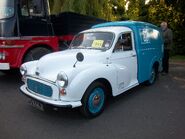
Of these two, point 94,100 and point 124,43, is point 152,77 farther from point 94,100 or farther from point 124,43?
point 94,100

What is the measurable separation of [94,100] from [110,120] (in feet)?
1.67

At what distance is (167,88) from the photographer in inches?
295

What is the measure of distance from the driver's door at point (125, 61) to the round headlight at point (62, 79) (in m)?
1.49

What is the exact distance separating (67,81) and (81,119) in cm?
98

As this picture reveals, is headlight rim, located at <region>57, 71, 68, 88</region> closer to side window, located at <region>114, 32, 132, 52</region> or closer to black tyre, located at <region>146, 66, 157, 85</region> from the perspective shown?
side window, located at <region>114, 32, 132, 52</region>

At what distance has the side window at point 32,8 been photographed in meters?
7.51

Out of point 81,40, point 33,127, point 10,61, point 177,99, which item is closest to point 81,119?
point 33,127

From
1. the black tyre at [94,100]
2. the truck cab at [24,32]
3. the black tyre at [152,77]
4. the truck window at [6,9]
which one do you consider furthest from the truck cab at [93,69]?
the truck window at [6,9]

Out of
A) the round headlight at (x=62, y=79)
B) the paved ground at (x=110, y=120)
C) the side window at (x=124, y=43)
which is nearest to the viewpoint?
the paved ground at (x=110, y=120)

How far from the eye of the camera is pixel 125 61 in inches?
240

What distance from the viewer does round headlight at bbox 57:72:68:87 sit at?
15.1ft

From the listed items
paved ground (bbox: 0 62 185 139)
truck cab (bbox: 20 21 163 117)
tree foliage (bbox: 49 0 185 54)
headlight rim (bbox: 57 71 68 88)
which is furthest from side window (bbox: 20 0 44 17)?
tree foliage (bbox: 49 0 185 54)

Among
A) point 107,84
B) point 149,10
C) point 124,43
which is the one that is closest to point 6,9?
point 124,43

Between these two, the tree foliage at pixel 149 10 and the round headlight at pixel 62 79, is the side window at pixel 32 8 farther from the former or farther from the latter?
the tree foliage at pixel 149 10
